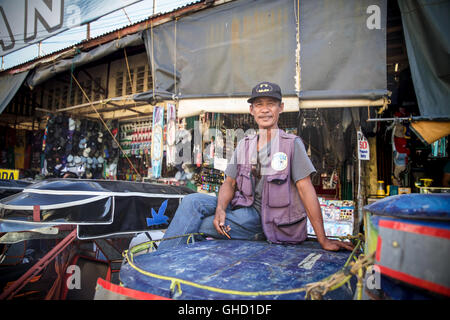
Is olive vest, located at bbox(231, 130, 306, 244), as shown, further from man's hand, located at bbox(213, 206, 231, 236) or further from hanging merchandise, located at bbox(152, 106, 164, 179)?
hanging merchandise, located at bbox(152, 106, 164, 179)

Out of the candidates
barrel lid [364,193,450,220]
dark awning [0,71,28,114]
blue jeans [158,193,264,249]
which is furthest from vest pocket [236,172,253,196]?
dark awning [0,71,28,114]

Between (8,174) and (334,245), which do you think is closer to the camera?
(334,245)

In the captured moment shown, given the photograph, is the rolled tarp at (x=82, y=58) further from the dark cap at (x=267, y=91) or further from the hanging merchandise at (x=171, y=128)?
the dark cap at (x=267, y=91)

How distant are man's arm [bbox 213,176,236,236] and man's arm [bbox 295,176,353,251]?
630 millimetres

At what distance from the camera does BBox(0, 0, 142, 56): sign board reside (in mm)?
6125

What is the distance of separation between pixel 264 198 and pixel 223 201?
1.29ft

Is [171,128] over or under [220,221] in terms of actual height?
over

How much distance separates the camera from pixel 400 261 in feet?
2.64

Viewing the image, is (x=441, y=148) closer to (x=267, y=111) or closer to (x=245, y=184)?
(x=267, y=111)

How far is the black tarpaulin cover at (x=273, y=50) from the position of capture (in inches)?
142

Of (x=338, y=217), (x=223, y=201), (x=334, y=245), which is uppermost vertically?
(x=223, y=201)

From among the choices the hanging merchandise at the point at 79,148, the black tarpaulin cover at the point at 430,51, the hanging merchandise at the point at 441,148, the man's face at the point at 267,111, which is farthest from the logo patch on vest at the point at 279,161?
the hanging merchandise at the point at 79,148

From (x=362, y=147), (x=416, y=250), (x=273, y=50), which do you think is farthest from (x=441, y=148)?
(x=416, y=250)

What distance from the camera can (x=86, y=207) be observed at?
8.76 ft
